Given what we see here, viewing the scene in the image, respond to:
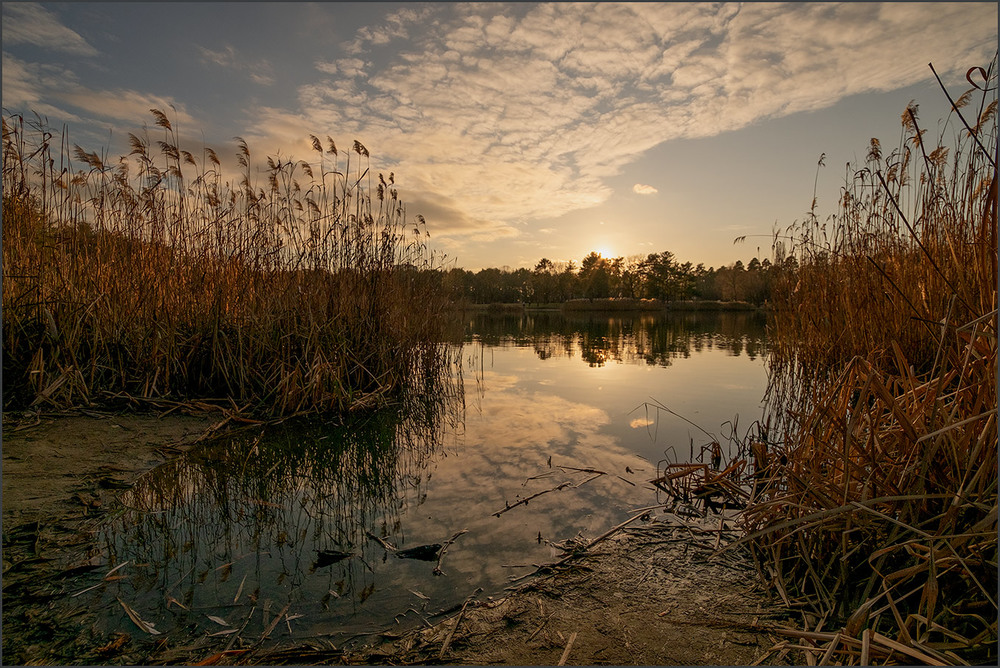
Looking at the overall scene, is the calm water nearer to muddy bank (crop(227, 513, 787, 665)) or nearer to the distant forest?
muddy bank (crop(227, 513, 787, 665))

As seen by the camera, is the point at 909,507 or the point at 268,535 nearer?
the point at 909,507

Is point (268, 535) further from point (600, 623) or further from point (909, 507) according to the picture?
point (909, 507)

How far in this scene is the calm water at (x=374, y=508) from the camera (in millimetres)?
1872

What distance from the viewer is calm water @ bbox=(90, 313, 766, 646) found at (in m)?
1.87

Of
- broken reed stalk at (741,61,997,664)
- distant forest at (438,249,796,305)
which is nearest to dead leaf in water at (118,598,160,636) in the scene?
broken reed stalk at (741,61,997,664)

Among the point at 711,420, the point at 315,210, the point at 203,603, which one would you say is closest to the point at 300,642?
the point at 203,603

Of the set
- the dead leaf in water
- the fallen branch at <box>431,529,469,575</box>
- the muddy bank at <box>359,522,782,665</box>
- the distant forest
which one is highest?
the distant forest

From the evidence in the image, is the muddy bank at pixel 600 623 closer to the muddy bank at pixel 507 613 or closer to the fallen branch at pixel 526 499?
the muddy bank at pixel 507 613

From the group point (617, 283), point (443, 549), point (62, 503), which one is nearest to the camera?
point (443, 549)

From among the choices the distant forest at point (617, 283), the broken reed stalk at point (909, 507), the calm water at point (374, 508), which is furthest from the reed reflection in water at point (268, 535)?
the distant forest at point (617, 283)

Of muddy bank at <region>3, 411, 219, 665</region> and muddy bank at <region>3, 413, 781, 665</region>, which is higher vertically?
muddy bank at <region>3, 411, 219, 665</region>

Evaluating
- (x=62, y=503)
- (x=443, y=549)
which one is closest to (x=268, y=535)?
(x=443, y=549)

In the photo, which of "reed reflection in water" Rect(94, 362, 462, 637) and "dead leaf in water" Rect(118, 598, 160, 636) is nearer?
"dead leaf in water" Rect(118, 598, 160, 636)

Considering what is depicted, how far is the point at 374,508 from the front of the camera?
2.87 m
